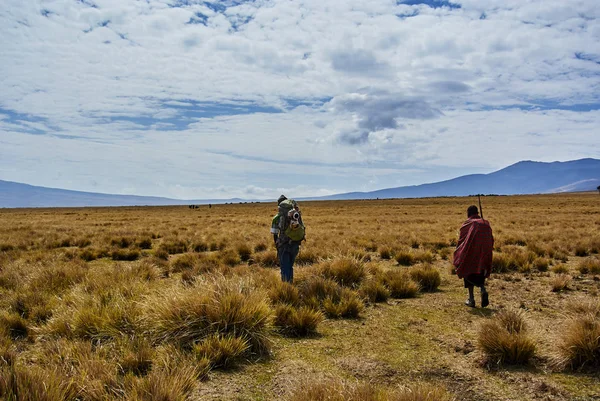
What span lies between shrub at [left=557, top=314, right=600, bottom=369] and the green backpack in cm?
511

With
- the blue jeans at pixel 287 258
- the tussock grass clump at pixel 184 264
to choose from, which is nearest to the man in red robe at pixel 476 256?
the blue jeans at pixel 287 258

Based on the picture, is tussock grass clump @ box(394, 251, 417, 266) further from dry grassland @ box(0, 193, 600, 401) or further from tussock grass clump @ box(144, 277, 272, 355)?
tussock grass clump @ box(144, 277, 272, 355)

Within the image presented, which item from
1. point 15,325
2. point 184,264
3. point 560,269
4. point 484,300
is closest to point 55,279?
point 15,325

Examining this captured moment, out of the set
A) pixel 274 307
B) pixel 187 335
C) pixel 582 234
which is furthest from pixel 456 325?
pixel 582 234

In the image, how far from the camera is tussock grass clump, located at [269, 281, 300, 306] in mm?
Answer: 8039

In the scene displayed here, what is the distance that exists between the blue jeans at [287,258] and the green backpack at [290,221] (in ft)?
1.04

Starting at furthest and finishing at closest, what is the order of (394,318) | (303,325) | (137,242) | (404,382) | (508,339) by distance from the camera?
(137,242) < (394,318) < (303,325) < (508,339) < (404,382)

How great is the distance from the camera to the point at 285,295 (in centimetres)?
813

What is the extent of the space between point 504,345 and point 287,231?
476cm

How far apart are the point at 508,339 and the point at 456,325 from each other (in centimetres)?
192

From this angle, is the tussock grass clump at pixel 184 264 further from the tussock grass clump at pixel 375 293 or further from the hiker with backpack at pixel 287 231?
the tussock grass clump at pixel 375 293

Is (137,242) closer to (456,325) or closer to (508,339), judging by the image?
(456,325)

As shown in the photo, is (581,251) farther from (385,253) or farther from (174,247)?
(174,247)

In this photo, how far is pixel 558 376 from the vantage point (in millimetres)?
5156
